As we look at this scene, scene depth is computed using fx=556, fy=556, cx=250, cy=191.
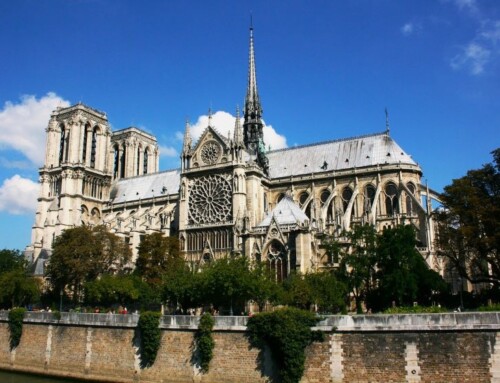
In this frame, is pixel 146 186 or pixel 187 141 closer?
pixel 187 141

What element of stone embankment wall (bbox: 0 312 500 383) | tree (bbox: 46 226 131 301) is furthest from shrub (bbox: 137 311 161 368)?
tree (bbox: 46 226 131 301)

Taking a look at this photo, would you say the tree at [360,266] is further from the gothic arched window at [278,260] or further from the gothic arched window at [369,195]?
the gothic arched window at [369,195]

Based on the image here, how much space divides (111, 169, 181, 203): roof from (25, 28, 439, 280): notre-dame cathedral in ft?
0.67

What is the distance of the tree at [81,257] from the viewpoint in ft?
171

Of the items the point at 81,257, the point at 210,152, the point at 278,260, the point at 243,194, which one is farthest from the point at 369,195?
the point at 81,257

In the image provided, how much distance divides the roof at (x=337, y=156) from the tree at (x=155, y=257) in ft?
64.4

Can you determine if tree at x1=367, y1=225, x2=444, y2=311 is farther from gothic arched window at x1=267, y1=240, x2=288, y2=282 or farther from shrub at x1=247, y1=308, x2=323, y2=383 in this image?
shrub at x1=247, y1=308, x2=323, y2=383

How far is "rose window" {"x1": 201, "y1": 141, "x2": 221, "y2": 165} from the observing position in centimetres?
6331

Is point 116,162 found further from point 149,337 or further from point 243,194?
point 149,337

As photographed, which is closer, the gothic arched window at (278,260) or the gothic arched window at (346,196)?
the gothic arched window at (278,260)

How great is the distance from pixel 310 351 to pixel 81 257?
32.3 meters

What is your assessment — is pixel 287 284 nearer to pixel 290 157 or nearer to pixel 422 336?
pixel 422 336

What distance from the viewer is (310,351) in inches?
1032

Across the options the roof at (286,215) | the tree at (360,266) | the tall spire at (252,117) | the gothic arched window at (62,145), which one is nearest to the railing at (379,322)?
the tree at (360,266)
